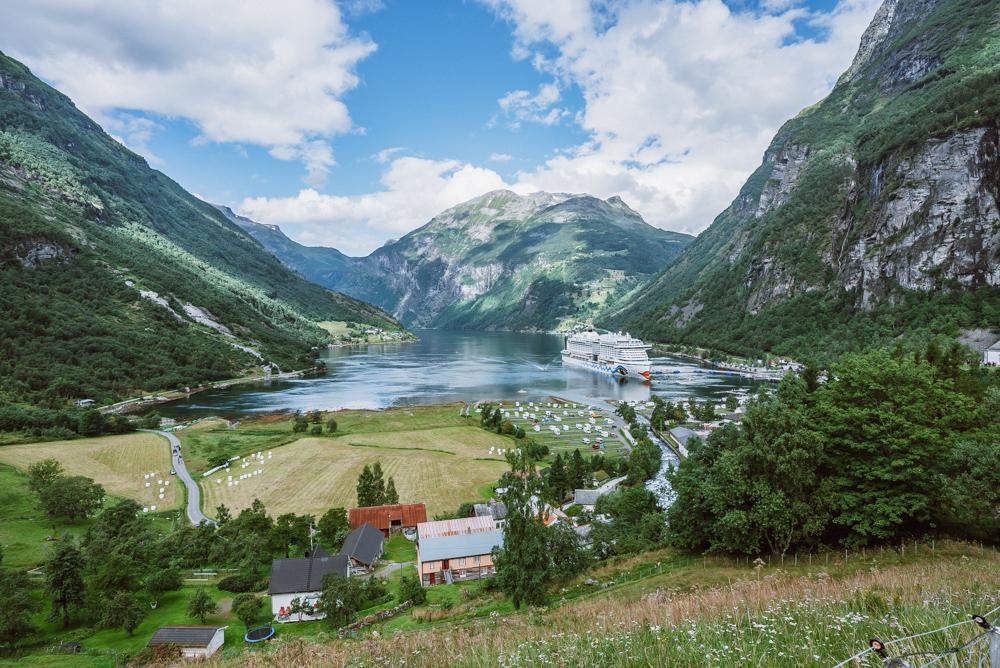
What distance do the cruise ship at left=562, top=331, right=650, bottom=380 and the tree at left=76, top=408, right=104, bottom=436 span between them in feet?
319

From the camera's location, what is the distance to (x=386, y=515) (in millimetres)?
39281

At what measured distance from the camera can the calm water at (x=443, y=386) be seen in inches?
3664

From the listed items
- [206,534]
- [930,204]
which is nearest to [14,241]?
[206,534]

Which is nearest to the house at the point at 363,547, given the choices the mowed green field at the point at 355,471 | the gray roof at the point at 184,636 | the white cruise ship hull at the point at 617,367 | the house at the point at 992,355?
the mowed green field at the point at 355,471

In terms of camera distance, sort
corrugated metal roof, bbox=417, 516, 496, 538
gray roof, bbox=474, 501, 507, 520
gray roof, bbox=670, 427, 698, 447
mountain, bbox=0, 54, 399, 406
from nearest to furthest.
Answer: corrugated metal roof, bbox=417, 516, 496, 538 < gray roof, bbox=474, 501, 507, 520 < gray roof, bbox=670, 427, 698, 447 < mountain, bbox=0, 54, 399, 406

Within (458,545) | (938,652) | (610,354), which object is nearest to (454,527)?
(458,545)

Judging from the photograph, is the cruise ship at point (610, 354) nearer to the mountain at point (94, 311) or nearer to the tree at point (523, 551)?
the mountain at point (94, 311)

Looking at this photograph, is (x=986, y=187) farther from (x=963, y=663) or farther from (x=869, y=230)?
(x=963, y=663)

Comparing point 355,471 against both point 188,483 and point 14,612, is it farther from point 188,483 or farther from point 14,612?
point 14,612

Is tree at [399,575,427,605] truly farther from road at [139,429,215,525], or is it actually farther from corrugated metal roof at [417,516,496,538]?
road at [139,429,215,525]

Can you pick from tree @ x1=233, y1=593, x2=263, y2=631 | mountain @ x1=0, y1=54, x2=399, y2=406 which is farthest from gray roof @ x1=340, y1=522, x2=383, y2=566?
mountain @ x1=0, y1=54, x2=399, y2=406

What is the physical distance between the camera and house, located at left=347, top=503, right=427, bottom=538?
127 feet

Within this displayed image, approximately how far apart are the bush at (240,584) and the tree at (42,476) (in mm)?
21865

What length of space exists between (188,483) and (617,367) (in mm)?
96458
